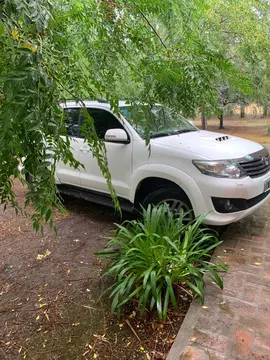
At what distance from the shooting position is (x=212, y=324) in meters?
2.15

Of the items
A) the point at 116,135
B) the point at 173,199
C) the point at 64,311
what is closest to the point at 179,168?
the point at 173,199

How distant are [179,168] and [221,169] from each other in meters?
0.47

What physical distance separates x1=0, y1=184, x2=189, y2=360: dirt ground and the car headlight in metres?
1.39

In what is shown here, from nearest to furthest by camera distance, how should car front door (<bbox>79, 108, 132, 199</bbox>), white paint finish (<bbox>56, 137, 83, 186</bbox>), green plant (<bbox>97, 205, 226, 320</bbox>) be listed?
green plant (<bbox>97, 205, 226, 320</bbox>) → car front door (<bbox>79, 108, 132, 199</bbox>) → white paint finish (<bbox>56, 137, 83, 186</bbox>)

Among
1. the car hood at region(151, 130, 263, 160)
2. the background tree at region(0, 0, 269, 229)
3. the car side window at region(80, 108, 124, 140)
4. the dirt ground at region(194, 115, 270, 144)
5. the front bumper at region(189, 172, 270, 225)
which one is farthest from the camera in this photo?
the dirt ground at region(194, 115, 270, 144)

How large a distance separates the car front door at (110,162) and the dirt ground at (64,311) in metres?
0.73

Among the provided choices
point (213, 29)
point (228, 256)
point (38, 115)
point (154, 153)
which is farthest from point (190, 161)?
point (213, 29)

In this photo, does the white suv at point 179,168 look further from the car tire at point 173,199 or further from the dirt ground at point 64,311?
the dirt ground at point 64,311

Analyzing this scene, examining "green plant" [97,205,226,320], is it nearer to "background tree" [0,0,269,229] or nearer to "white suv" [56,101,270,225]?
"white suv" [56,101,270,225]

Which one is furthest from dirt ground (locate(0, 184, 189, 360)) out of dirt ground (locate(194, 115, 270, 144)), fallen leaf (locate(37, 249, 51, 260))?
dirt ground (locate(194, 115, 270, 144))

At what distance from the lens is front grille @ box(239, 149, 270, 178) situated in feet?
10.5

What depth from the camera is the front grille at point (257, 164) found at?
126 inches

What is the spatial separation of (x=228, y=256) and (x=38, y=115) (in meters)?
2.85

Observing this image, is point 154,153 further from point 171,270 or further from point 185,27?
point 185,27
